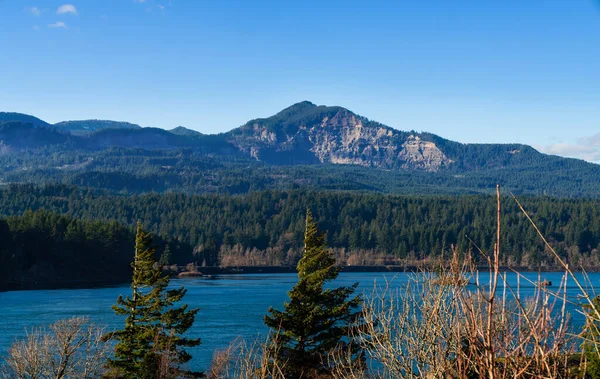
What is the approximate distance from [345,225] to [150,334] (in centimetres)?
16269

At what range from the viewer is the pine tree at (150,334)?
926 inches

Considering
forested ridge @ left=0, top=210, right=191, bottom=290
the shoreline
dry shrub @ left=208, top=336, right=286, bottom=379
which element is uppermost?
dry shrub @ left=208, top=336, right=286, bottom=379

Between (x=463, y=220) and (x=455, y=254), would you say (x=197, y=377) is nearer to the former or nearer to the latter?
(x=455, y=254)

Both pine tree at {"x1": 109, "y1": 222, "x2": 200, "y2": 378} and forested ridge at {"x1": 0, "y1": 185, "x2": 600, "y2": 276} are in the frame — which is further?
forested ridge at {"x1": 0, "y1": 185, "x2": 600, "y2": 276}

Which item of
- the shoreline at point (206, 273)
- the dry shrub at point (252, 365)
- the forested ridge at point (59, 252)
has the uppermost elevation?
the dry shrub at point (252, 365)

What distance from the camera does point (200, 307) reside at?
208 feet

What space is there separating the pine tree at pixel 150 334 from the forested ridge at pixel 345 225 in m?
104

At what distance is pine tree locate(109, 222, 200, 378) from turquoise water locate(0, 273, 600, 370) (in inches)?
365

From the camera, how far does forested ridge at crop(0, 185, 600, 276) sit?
6033 inches

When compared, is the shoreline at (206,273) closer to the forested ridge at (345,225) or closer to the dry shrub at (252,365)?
the forested ridge at (345,225)


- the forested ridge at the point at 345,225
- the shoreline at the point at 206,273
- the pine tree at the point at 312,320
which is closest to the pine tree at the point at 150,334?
the pine tree at the point at 312,320

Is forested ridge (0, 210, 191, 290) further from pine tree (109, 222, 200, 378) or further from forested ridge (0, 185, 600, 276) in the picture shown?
pine tree (109, 222, 200, 378)

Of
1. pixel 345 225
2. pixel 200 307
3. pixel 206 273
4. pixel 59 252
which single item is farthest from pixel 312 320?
pixel 345 225

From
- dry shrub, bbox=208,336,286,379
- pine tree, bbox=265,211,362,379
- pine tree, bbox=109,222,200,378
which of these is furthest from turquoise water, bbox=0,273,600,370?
pine tree, bbox=109,222,200,378
